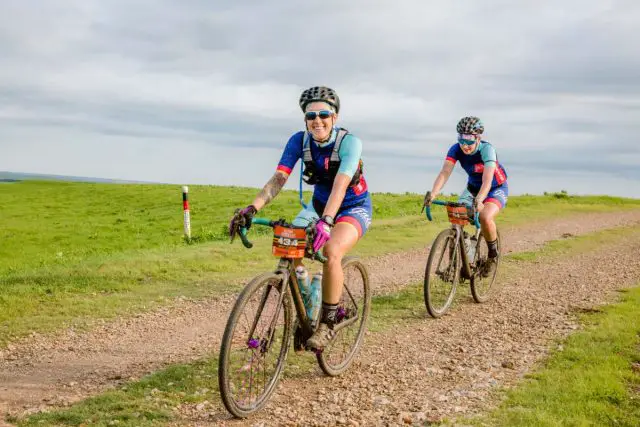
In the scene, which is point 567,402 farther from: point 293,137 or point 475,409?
point 293,137

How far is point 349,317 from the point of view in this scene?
7.22 m

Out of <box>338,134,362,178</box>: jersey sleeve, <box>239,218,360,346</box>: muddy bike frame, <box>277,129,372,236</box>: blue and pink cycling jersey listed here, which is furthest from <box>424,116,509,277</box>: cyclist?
<box>239,218,360,346</box>: muddy bike frame

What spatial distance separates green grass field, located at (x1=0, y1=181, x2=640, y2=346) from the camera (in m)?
10.5

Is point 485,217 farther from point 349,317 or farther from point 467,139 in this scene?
point 349,317

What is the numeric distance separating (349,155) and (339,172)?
0.78 feet

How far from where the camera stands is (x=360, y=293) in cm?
775

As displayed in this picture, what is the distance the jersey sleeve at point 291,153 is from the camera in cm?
671

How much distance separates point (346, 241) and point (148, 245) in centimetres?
1805

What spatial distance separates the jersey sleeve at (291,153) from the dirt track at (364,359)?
2524 millimetres

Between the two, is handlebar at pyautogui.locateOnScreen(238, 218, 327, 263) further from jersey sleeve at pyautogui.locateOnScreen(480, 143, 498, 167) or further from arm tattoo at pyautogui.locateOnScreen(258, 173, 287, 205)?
jersey sleeve at pyautogui.locateOnScreen(480, 143, 498, 167)

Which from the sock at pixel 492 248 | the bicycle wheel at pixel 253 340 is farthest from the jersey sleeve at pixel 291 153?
the sock at pixel 492 248

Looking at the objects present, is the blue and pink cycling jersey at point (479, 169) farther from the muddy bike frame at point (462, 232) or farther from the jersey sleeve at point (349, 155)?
the jersey sleeve at point (349, 155)

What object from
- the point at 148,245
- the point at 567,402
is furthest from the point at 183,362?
the point at 148,245

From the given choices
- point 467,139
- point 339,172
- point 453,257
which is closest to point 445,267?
point 453,257
